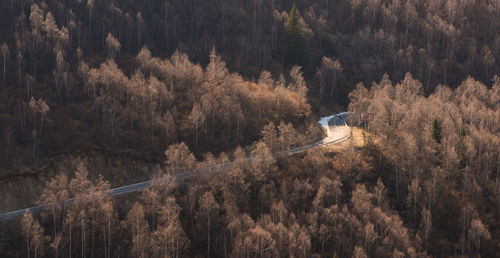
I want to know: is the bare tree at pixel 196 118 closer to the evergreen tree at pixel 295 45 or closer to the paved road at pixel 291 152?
the paved road at pixel 291 152

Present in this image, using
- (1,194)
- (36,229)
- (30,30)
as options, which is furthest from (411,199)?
(30,30)

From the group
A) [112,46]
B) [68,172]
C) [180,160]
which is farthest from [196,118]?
[112,46]

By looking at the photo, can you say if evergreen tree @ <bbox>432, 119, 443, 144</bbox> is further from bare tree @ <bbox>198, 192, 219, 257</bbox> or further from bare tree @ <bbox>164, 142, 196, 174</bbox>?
bare tree @ <bbox>164, 142, 196, 174</bbox>

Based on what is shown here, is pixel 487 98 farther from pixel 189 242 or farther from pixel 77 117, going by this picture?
pixel 77 117

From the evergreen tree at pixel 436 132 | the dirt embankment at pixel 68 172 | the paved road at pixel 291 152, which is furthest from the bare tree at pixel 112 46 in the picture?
the evergreen tree at pixel 436 132

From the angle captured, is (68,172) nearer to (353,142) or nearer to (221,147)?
(221,147)
